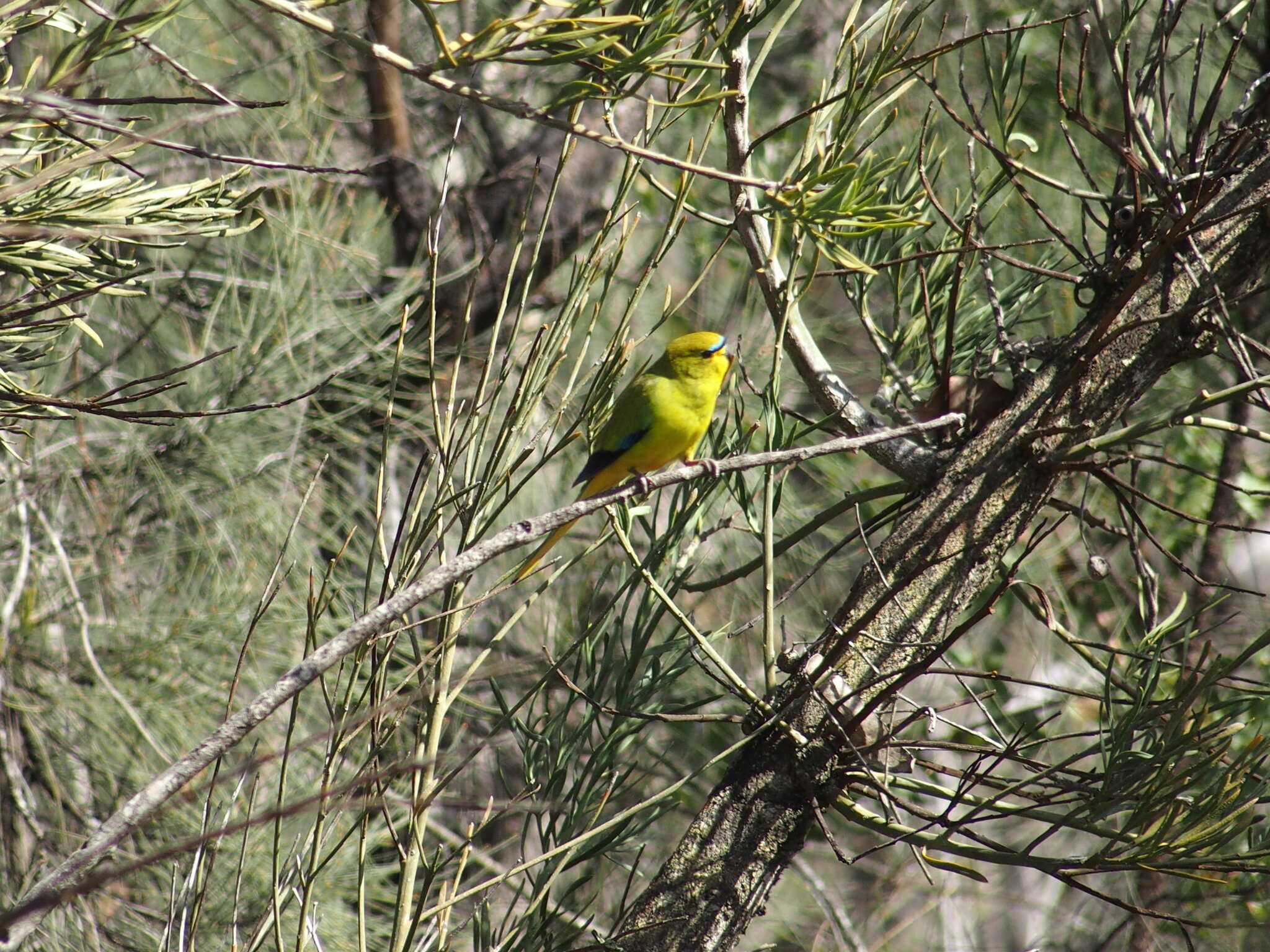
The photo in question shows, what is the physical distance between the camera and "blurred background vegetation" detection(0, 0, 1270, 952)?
1.57m

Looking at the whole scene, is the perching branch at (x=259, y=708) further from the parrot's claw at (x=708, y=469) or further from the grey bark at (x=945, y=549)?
the grey bark at (x=945, y=549)

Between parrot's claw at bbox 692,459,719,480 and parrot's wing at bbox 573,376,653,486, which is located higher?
parrot's wing at bbox 573,376,653,486

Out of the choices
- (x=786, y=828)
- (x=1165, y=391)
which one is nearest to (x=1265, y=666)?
(x=1165, y=391)

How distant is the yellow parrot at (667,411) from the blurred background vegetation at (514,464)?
230mm

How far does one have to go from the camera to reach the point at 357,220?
4.76 m

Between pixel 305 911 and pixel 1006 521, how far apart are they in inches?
53.4

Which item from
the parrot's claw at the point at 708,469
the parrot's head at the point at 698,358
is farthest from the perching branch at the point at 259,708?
the parrot's head at the point at 698,358

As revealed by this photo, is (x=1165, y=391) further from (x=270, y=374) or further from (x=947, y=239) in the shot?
(x=270, y=374)

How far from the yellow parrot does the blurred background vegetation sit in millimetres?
230

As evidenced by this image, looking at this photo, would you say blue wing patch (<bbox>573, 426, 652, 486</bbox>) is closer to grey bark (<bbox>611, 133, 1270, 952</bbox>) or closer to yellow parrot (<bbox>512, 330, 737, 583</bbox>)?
yellow parrot (<bbox>512, 330, 737, 583</bbox>)

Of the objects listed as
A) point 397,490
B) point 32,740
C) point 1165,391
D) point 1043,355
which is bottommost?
point 32,740

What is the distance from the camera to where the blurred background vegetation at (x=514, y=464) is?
1566 mm

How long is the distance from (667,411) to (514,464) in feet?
3.93

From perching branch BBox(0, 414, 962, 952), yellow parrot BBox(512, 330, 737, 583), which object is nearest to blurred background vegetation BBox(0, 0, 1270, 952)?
perching branch BBox(0, 414, 962, 952)
